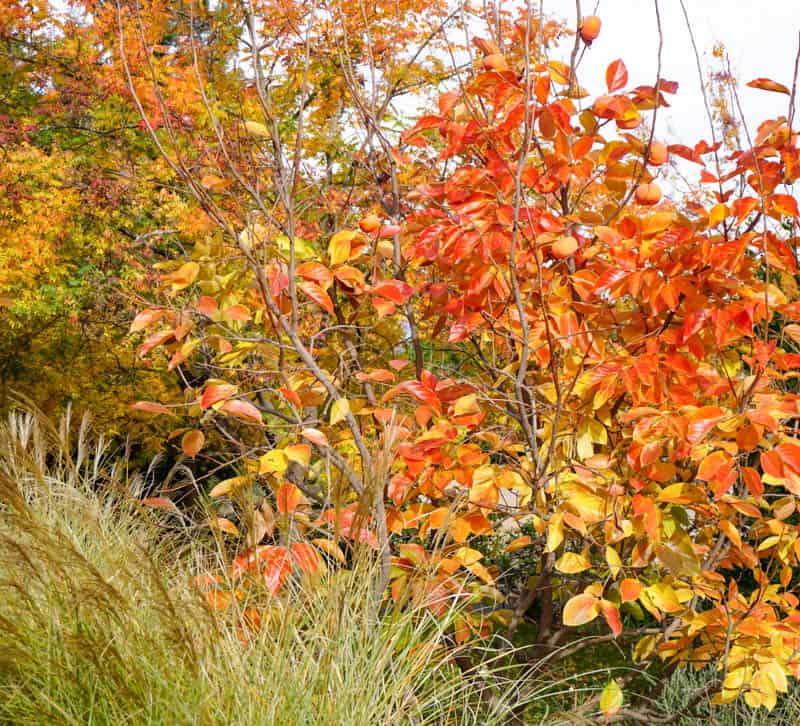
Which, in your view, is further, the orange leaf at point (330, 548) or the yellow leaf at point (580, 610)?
the yellow leaf at point (580, 610)

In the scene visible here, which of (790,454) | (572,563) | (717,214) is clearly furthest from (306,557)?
(717,214)

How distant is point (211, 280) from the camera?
3236mm

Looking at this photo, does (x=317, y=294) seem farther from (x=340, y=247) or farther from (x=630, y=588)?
(x=630, y=588)

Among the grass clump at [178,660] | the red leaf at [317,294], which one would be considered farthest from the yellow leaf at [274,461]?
the red leaf at [317,294]

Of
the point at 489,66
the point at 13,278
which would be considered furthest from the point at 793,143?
the point at 13,278

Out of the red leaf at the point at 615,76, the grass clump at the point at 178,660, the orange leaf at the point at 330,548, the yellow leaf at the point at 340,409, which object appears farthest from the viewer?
the red leaf at the point at 615,76

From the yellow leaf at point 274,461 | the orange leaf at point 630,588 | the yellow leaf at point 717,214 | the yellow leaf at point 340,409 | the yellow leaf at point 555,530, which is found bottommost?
the orange leaf at point 630,588

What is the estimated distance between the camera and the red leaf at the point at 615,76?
297cm

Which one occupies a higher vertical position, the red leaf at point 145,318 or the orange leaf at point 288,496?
the red leaf at point 145,318

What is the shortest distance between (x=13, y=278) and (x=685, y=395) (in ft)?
16.8

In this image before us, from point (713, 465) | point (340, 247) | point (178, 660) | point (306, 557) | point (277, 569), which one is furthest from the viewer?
point (340, 247)

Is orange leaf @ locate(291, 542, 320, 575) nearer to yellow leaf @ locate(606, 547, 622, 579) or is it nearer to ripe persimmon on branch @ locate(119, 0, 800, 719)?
ripe persimmon on branch @ locate(119, 0, 800, 719)

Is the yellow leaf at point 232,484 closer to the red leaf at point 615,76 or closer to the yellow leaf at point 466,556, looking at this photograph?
the yellow leaf at point 466,556

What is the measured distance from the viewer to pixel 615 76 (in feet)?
9.77
